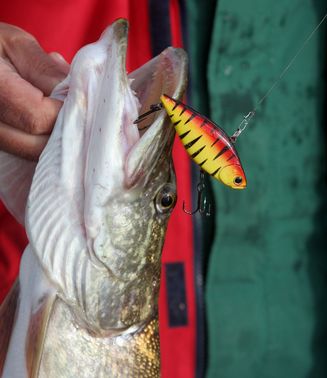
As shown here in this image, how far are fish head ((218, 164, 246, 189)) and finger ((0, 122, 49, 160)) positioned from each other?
0.96 feet

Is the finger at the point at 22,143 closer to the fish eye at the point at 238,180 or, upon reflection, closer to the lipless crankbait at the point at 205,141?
the lipless crankbait at the point at 205,141

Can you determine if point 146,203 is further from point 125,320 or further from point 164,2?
point 164,2

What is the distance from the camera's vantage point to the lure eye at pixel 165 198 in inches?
37.6

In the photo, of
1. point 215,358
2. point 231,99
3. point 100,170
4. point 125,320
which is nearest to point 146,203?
point 100,170

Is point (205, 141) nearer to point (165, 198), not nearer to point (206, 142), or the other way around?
point (206, 142)

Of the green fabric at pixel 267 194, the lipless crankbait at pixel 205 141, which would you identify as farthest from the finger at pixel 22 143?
the green fabric at pixel 267 194

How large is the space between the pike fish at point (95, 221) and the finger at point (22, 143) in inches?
2.0

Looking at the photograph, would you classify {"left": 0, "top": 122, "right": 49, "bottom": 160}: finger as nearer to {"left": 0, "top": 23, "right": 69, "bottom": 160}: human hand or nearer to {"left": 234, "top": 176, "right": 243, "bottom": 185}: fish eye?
{"left": 0, "top": 23, "right": 69, "bottom": 160}: human hand

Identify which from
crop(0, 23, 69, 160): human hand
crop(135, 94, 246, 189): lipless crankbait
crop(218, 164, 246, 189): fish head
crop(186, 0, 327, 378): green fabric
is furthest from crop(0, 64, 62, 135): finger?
crop(186, 0, 327, 378): green fabric

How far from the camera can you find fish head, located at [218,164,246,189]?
854 millimetres

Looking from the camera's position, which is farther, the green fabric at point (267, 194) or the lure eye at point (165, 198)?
the green fabric at point (267, 194)

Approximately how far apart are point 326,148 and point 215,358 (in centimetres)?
63

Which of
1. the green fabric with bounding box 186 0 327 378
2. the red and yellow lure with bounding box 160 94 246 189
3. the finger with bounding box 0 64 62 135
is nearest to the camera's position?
the red and yellow lure with bounding box 160 94 246 189

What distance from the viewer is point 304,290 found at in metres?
1.70
